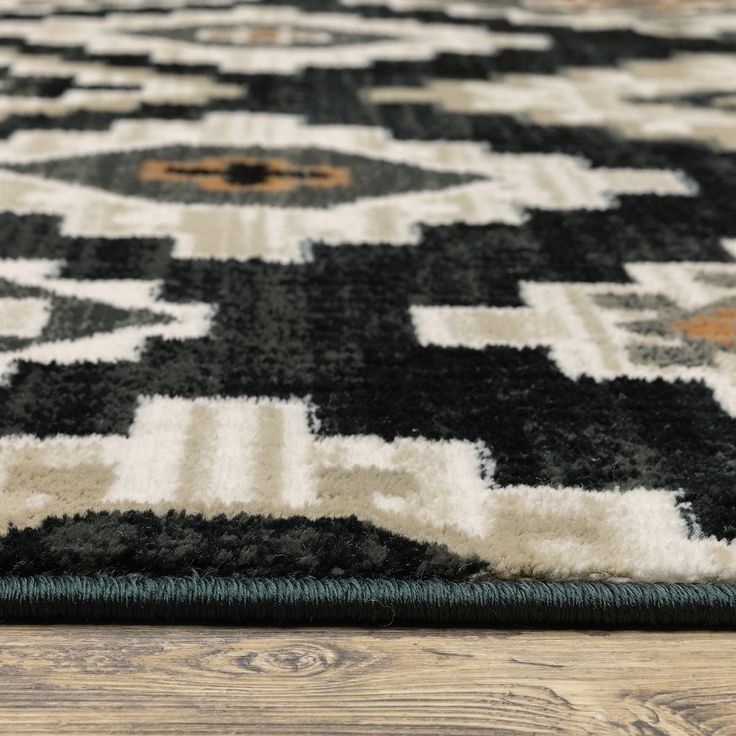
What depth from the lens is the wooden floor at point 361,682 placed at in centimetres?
48

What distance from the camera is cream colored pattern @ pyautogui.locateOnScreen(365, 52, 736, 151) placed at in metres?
1.37

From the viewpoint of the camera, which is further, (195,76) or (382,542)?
(195,76)

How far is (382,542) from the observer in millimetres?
576

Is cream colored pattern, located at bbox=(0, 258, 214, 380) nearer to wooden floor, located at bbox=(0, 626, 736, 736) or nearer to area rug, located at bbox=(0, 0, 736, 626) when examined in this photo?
area rug, located at bbox=(0, 0, 736, 626)

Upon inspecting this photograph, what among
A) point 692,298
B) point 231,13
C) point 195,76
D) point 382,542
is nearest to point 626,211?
point 692,298

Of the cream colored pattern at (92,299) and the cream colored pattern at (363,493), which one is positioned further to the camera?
the cream colored pattern at (92,299)

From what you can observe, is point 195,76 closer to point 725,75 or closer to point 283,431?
point 725,75

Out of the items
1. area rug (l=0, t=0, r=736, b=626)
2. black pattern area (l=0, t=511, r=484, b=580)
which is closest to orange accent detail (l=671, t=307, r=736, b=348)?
area rug (l=0, t=0, r=736, b=626)

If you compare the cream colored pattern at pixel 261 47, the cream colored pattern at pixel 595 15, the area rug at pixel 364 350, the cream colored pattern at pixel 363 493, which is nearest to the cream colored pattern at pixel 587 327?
the area rug at pixel 364 350

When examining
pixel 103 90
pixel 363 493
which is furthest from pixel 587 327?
pixel 103 90

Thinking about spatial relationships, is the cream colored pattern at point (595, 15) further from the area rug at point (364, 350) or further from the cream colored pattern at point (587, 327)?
the cream colored pattern at point (587, 327)

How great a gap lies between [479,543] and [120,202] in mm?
633

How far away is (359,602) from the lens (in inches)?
21.2

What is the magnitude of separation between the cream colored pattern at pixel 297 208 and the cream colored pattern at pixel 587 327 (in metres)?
0.16
